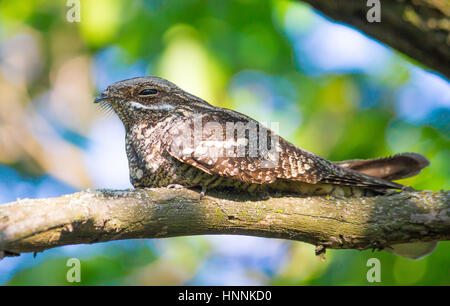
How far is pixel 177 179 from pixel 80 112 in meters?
3.66

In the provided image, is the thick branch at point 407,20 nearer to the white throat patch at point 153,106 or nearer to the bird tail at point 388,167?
the bird tail at point 388,167

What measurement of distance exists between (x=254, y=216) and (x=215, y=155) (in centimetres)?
51

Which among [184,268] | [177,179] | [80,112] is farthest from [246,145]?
[80,112]

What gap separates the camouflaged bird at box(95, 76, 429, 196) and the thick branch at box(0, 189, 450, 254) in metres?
0.16

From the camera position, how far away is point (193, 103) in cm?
373

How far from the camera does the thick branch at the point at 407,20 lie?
5.87ft

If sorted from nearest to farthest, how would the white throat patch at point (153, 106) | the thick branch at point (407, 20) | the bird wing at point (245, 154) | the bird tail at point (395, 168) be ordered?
1. the thick branch at point (407, 20)
2. the bird wing at point (245, 154)
3. the bird tail at point (395, 168)
4. the white throat patch at point (153, 106)

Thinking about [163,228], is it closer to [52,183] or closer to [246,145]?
[246,145]

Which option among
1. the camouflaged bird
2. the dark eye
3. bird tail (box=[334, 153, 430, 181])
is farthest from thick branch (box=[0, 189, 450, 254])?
the dark eye

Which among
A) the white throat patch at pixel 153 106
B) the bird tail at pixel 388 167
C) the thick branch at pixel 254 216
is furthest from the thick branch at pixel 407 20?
the white throat patch at pixel 153 106

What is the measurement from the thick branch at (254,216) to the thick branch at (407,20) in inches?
55.9

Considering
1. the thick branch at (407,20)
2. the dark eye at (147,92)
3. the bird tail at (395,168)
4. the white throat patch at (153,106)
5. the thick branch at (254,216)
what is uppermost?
the dark eye at (147,92)

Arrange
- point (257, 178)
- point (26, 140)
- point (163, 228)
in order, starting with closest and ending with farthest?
point (163, 228), point (257, 178), point (26, 140)

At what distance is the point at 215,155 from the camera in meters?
3.08
